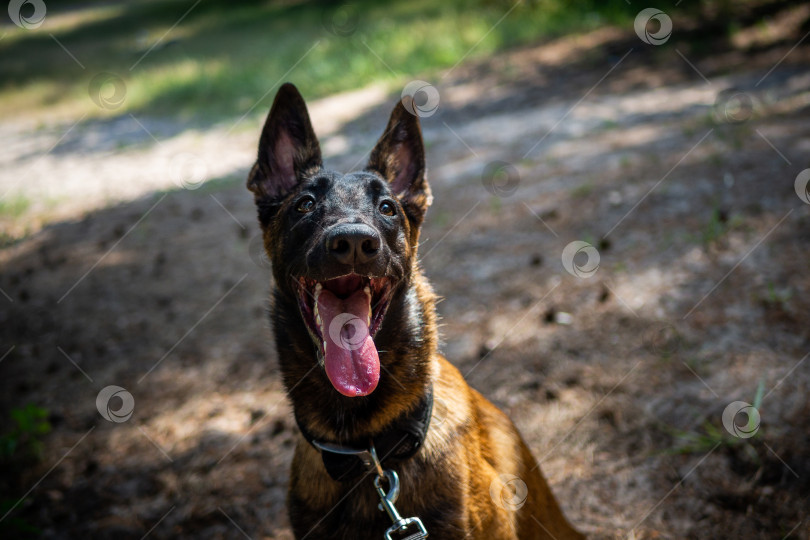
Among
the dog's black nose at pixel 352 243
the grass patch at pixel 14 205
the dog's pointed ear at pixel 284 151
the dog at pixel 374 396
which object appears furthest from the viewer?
the grass patch at pixel 14 205

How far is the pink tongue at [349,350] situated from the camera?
1.98 metres

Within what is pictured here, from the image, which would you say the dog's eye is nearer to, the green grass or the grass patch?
the grass patch

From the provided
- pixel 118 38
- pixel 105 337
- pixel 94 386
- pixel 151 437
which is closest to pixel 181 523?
pixel 151 437

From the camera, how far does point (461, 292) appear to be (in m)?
4.86

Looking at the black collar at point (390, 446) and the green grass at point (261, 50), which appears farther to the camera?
the green grass at point (261, 50)

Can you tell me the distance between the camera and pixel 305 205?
2436mm

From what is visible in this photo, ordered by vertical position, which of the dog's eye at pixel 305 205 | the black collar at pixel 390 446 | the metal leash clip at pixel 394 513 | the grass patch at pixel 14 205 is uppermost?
the grass patch at pixel 14 205

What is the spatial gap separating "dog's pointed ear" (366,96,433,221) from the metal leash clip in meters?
1.28

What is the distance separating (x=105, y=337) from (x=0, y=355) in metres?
0.89

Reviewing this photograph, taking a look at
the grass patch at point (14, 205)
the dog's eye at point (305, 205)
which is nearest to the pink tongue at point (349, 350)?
the dog's eye at point (305, 205)

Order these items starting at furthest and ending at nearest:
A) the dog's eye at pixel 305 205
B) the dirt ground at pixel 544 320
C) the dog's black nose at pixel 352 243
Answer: the dirt ground at pixel 544 320 < the dog's eye at pixel 305 205 < the dog's black nose at pixel 352 243

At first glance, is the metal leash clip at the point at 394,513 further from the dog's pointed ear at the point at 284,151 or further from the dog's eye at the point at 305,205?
the dog's pointed ear at the point at 284,151

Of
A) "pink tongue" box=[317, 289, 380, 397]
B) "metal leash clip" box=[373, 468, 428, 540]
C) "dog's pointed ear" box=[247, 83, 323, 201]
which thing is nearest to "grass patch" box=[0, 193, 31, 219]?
"dog's pointed ear" box=[247, 83, 323, 201]

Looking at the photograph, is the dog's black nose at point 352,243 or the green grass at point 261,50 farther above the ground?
the green grass at point 261,50
